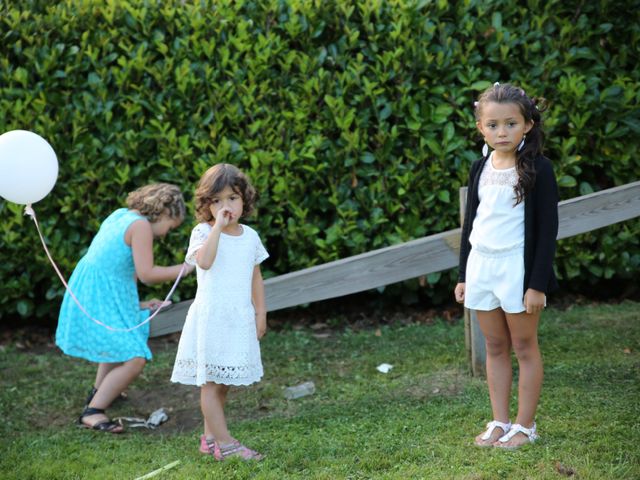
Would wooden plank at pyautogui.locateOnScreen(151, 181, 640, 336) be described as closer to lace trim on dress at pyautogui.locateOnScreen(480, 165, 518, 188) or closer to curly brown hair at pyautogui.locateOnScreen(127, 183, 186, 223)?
curly brown hair at pyautogui.locateOnScreen(127, 183, 186, 223)

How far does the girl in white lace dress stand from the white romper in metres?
1.04

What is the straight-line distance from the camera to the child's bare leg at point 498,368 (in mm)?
3861

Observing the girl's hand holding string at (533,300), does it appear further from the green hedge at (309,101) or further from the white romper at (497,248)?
the green hedge at (309,101)

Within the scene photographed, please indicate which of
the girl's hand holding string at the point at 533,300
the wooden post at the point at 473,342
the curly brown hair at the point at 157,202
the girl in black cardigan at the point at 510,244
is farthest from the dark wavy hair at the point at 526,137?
the curly brown hair at the point at 157,202

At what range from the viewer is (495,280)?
3.72 m

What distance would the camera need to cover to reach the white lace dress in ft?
13.0

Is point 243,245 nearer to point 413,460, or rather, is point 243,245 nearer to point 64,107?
point 413,460

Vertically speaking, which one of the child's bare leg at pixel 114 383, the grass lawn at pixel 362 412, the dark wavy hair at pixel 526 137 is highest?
the dark wavy hair at pixel 526 137

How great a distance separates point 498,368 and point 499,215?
2.34ft

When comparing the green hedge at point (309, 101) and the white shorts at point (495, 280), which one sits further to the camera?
the green hedge at point (309, 101)

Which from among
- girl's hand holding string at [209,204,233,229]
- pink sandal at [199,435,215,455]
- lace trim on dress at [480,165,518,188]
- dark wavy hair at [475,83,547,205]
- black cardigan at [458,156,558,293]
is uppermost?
dark wavy hair at [475,83,547,205]

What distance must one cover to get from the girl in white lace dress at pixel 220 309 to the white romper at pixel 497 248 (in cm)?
104

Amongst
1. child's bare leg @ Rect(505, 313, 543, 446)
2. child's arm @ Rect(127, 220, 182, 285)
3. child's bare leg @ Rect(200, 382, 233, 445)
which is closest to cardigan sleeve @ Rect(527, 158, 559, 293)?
child's bare leg @ Rect(505, 313, 543, 446)

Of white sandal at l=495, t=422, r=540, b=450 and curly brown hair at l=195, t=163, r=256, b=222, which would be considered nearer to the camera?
white sandal at l=495, t=422, r=540, b=450
